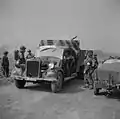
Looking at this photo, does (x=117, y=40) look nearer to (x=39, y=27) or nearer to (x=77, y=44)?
(x=39, y=27)

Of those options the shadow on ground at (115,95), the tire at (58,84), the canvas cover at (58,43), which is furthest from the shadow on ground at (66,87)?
the canvas cover at (58,43)

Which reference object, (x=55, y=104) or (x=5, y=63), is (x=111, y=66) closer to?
(x=55, y=104)

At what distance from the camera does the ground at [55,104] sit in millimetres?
5059

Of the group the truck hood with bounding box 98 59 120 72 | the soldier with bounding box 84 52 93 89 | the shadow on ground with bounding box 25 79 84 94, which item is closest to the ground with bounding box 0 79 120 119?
the shadow on ground with bounding box 25 79 84 94

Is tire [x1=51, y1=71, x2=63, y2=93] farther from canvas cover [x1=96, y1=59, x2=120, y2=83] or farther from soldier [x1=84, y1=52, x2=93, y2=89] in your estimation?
canvas cover [x1=96, y1=59, x2=120, y2=83]

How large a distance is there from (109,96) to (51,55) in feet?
8.69

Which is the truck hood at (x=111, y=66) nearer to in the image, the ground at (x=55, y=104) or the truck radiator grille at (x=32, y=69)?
the ground at (x=55, y=104)

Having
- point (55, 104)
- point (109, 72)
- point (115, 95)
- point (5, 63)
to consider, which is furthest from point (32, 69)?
point (115, 95)

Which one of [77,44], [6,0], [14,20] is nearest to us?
[77,44]

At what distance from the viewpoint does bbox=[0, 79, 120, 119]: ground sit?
5059mm

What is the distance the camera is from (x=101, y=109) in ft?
18.3

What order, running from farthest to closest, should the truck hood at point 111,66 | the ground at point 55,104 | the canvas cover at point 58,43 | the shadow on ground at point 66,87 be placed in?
1. the canvas cover at point 58,43
2. the shadow on ground at point 66,87
3. the truck hood at point 111,66
4. the ground at point 55,104

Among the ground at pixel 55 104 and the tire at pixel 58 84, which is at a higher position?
the tire at pixel 58 84

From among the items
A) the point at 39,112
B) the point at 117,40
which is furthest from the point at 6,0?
the point at 39,112
